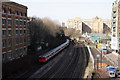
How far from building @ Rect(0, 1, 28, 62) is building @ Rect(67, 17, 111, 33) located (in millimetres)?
76961

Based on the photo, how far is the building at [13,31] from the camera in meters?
20.4

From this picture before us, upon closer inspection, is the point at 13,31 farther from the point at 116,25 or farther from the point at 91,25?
the point at 91,25

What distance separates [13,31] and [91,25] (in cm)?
8952

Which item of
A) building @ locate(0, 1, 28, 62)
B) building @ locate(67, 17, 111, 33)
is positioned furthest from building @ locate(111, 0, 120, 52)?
building @ locate(67, 17, 111, 33)

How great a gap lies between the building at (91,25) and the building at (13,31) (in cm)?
7696

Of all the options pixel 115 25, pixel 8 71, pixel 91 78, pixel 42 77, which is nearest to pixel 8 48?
pixel 8 71

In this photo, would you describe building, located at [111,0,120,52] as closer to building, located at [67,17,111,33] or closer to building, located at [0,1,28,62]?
Result: building, located at [0,1,28,62]

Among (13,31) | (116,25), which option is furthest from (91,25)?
(13,31)

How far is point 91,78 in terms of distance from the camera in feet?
54.7

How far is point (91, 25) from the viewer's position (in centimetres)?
10625

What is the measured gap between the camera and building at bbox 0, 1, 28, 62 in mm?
20362

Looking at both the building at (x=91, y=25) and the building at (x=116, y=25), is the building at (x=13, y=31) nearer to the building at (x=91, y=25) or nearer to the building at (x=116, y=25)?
the building at (x=116, y=25)

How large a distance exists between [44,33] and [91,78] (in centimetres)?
2169

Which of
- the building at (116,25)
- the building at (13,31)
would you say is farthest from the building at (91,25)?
the building at (13,31)
